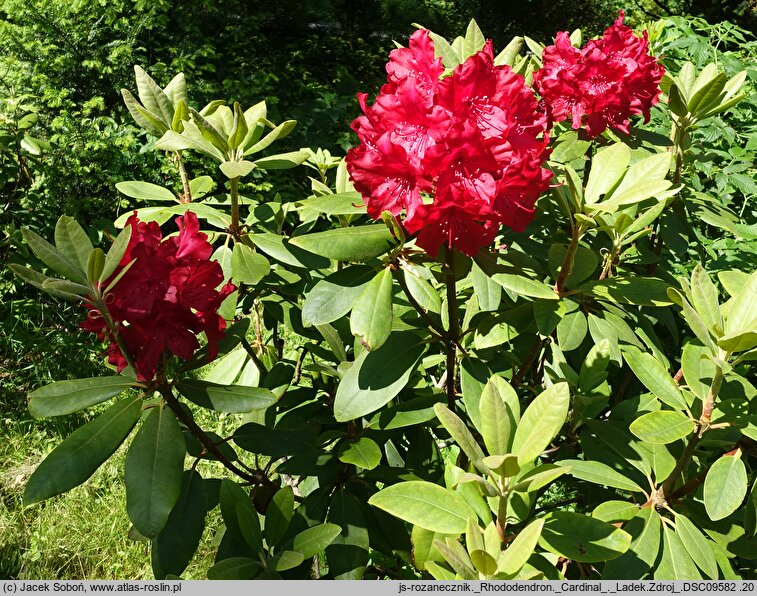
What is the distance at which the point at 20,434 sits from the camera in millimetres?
3457

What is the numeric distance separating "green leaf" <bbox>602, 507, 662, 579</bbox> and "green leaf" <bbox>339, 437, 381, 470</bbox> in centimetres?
44

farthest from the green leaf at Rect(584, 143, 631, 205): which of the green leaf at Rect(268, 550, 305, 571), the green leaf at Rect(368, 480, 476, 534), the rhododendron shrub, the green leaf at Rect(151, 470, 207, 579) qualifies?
the green leaf at Rect(151, 470, 207, 579)

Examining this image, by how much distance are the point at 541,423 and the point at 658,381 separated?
42 centimetres

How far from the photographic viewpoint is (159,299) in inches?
42.5

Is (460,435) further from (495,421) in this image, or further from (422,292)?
(422,292)

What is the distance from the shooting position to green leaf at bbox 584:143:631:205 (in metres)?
1.20

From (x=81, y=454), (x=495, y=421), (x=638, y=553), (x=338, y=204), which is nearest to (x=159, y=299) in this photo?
(x=81, y=454)

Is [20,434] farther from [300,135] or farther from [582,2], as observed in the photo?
[582,2]

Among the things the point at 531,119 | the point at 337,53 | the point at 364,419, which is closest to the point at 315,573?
the point at 364,419

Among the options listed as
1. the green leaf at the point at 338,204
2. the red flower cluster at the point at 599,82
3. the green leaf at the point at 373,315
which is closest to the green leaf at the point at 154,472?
the green leaf at the point at 373,315

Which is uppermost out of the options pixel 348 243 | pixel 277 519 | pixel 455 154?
pixel 455 154

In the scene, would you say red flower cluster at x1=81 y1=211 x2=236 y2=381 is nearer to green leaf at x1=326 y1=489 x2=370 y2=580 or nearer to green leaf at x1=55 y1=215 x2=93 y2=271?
green leaf at x1=55 y1=215 x2=93 y2=271

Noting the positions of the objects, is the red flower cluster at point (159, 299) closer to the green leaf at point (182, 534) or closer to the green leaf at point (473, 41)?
the green leaf at point (182, 534)

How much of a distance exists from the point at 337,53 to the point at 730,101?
A: 7493 millimetres
